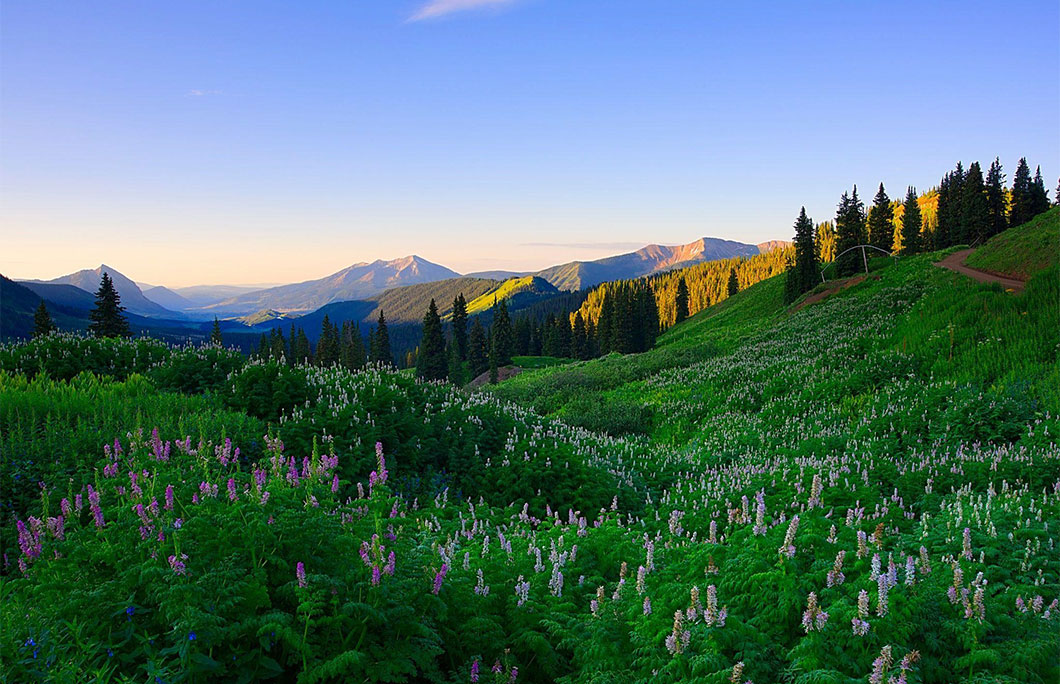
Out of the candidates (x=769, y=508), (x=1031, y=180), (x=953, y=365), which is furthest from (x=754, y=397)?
(x=1031, y=180)

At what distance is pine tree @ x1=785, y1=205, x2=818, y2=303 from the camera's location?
236 ft

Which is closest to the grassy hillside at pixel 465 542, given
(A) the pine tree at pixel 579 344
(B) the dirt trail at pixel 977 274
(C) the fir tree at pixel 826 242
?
(B) the dirt trail at pixel 977 274

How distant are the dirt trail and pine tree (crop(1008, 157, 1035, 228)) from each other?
2812 cm

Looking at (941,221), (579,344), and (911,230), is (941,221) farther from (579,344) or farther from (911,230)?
(579,344)

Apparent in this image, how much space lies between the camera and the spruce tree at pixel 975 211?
67125mm

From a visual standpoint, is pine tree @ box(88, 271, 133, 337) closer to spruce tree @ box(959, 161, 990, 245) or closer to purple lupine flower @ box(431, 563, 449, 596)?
purple lupine flower @ box(431, 563, 449, 596)

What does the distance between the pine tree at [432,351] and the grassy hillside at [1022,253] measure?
6157cm

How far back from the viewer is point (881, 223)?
7725 centimetres

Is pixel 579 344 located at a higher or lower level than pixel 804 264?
lower

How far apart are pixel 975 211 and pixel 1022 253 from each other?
3821 cm

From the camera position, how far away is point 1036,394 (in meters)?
13.1

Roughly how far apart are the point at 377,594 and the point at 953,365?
1907 centimetres

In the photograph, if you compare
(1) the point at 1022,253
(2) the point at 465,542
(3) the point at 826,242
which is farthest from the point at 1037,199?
(2) the point at 465,542

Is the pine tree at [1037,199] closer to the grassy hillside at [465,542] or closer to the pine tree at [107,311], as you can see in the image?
the grassy hillside at [465,542]
